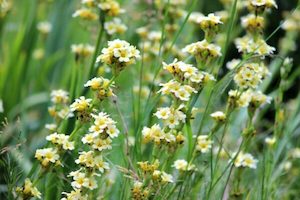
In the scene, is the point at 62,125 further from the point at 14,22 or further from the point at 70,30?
the point at 14,22

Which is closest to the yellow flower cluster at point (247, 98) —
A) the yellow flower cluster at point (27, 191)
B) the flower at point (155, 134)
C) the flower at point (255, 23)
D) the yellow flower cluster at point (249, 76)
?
the yellow flower cluster at point (249, 76)

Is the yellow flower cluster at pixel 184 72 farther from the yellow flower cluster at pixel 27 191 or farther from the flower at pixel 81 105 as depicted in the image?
the yellow flower cluster at pixel 27 191

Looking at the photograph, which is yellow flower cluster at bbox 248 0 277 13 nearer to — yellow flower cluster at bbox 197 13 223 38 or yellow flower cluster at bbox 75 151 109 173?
yellow flower cluster at bbox 197 13 223 38

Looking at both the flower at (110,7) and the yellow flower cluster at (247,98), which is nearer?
the yellow flower cluster at (247,98)

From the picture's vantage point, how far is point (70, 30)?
3.12m

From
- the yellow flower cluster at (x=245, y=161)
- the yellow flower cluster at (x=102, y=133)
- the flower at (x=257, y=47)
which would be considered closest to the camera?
the yellow flower cluster at (x=102, y=133)

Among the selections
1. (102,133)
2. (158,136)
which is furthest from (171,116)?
(102,133)

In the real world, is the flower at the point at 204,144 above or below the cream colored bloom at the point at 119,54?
below

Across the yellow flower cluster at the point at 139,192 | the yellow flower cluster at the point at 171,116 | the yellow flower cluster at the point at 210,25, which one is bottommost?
the yellow flower cluster at the point at 139,192

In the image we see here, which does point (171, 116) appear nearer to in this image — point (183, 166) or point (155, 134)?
point (155, 134)

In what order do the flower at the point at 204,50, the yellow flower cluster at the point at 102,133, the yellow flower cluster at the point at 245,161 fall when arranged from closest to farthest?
1. the yellow flower cluster at the point at 102,133
2. the flower at the point at 204,50
3. the yellow flower cluster at the point at 245,161

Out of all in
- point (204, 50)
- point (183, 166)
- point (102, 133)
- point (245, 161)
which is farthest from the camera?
point (245, 161)

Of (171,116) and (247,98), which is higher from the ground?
(247,98)

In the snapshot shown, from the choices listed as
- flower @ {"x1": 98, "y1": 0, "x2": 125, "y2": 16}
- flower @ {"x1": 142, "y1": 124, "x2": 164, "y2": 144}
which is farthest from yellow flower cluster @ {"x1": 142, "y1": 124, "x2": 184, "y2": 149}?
flower @ {"x1": 98, "y1": 0, "x2": 125, "y2": 16}
